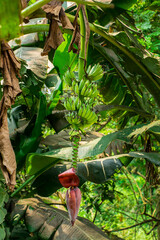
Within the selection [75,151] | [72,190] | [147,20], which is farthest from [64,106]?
[147,20]

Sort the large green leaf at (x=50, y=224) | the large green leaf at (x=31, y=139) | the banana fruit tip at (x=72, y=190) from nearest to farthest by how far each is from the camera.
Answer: the banana fruit tip at (x=72, y=190)
the large green leaf at (x=50, y=224)
the large green leaf at (x=31, y=139)

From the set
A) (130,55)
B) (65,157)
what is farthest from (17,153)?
(130,55)

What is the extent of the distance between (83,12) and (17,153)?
3.42ft

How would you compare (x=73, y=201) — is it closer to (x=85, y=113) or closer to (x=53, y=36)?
(x=85, y=113)

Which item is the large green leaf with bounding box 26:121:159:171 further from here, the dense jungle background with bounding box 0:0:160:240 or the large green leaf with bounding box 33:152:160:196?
the large green leaf with bounding box 33:152:160:196

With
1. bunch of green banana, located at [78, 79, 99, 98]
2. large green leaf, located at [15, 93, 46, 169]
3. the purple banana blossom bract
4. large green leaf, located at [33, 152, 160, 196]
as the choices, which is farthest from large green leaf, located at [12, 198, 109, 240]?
bunch of green banana, located at [78, 79, 99, 98]

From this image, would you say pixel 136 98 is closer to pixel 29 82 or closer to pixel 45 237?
pixel 29 82

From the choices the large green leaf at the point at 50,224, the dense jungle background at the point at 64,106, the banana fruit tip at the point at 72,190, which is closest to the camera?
the banana fruit tip at the point at 72,190

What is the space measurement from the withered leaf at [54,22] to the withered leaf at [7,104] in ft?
0.80

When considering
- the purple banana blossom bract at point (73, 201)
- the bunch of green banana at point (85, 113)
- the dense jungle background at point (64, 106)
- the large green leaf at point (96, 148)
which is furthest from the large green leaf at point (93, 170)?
the purple banana blossom bract at point (73, 201)

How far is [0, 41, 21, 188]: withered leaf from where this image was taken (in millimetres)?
1022

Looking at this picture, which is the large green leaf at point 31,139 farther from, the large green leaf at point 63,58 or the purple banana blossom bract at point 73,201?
the purple banana blossom bract at point 73,201

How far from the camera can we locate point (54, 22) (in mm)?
1297

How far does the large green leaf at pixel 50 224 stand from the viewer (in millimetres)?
1535
